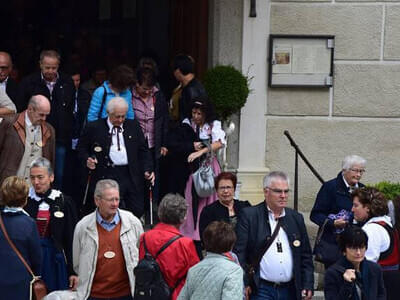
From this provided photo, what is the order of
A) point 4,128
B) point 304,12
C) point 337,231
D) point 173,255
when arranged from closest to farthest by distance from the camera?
point 173,255
point 337,231
point 4,128
point 304,12

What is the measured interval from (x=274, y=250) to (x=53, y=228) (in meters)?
1.91

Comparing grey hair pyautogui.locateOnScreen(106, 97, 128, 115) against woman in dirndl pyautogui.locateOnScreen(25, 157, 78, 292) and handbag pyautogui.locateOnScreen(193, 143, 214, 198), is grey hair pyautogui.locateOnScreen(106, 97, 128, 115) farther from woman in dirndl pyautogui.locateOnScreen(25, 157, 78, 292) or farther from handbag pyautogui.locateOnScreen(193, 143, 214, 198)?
woman in dirndl pyautogui.locateOnScreen(25, 157, 78, 292)

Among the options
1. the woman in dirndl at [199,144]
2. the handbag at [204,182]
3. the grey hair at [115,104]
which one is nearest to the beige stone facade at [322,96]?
the woman in dirndl at [199,144]

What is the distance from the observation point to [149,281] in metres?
8.30

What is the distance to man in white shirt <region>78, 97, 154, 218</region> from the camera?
10.8 m

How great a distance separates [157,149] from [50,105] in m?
1.20

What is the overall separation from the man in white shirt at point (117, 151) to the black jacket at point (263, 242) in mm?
2040

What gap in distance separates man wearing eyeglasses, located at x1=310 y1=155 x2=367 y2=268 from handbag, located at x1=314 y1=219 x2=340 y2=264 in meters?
0.02

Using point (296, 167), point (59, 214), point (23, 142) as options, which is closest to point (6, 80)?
point (23, 142)

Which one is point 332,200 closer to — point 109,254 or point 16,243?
point 109,254

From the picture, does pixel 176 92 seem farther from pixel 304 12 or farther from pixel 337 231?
pixel 337 231

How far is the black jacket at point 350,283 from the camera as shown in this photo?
8.48 metres

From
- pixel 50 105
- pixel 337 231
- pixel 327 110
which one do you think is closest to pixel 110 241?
pixel 337 231

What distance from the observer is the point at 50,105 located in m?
11.6
